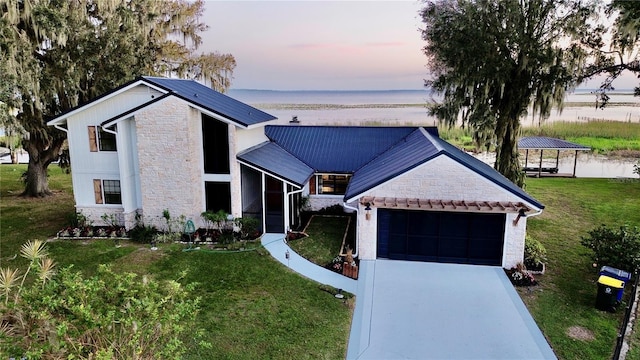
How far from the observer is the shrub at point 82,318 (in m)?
5.44

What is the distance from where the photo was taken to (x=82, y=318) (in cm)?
556

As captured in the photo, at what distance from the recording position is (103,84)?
19969 millimetres

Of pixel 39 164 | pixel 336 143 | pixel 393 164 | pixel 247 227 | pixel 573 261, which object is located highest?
pixel 336 143

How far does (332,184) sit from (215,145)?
6.08 metres

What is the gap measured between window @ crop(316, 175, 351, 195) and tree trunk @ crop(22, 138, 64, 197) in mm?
14053

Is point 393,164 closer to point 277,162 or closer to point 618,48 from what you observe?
point 277,162

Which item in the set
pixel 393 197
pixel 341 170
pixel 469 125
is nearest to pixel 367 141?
pixel 341 170

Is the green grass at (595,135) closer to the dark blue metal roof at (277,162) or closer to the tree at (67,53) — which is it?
the dark blue metal roof at (277,162)

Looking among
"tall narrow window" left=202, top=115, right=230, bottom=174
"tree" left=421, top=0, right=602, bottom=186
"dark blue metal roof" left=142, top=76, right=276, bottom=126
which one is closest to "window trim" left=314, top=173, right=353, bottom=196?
"dark blue metal roof" left=142, top=76, right=276, bottom=126

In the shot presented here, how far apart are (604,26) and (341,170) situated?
38.7 feet

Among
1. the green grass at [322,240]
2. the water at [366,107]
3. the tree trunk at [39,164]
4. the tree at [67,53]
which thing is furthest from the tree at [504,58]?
the tree trunk at [39,164]

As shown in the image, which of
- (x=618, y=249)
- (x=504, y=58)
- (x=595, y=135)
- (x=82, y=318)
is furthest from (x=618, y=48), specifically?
(x=595, y=135)

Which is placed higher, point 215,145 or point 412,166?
point 215,145

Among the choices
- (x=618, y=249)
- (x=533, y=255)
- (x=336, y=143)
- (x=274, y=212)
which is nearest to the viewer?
(x=618, y=249)
